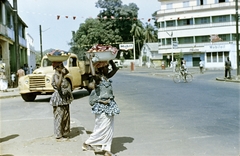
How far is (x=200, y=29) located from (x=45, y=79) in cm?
5015

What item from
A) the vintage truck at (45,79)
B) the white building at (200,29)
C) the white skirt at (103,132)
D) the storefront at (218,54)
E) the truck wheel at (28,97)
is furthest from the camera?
the white building at (200,29)

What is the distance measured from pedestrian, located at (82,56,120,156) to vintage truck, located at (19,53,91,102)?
8.50 m

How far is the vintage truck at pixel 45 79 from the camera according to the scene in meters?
15.1

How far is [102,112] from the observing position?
5609 millimetres

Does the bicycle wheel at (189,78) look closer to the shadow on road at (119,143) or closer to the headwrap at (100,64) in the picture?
the shadow on road at (119,143)

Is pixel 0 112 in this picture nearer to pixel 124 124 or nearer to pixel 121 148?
pixel 124 124

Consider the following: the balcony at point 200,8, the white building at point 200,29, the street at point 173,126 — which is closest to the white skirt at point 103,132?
the street at point 173,126

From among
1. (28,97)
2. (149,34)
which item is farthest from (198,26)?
(28,97)

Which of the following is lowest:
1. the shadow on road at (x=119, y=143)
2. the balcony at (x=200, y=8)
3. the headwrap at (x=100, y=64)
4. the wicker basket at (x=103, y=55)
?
the shadow on road at (x=119, y=143)

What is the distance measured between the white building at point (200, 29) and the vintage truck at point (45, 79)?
41104mm

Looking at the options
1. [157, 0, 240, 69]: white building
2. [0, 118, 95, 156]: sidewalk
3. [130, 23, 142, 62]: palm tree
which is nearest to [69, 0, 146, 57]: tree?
[130, 23, 142, 62]: palm tree

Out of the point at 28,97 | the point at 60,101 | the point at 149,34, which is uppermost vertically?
the point at 149,34

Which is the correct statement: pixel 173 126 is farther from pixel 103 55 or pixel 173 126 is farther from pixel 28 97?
pixel 28 97

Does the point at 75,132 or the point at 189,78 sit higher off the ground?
the point at 189,78
